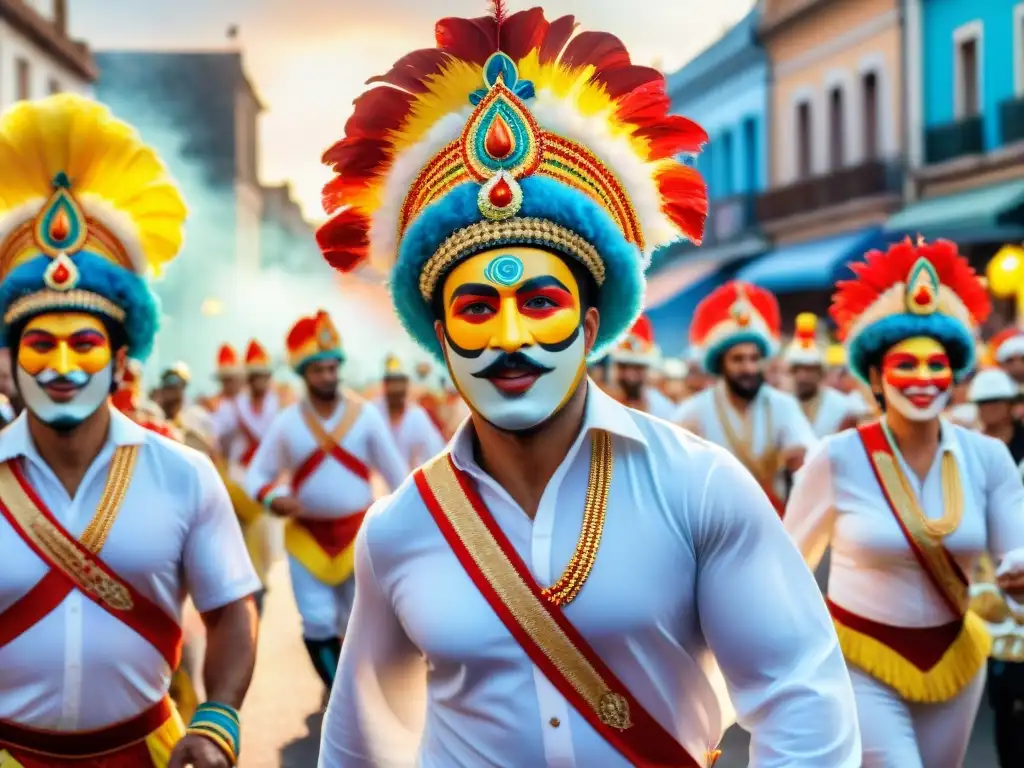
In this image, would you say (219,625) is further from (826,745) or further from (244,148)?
(244,148)

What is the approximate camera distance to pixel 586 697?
2896 millimetres

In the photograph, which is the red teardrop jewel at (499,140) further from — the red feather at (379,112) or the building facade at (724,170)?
the building facade at (724,170)

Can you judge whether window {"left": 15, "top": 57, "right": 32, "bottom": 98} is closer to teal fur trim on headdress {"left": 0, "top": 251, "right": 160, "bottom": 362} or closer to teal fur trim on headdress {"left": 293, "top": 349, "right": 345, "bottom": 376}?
teal fur trim on headdress {"left": 293, "top": 349, "right": 345, "bottom": 376}

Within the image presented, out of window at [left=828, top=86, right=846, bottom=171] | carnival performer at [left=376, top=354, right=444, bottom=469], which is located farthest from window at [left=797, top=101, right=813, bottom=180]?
carnival performer at [left=376, top=354, right=444, bottom=469]

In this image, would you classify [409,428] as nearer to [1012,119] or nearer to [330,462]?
[330,462]

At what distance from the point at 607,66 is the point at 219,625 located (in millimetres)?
2150

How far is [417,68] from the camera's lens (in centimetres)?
324

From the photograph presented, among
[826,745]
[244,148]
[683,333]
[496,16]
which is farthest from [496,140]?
[244,148]

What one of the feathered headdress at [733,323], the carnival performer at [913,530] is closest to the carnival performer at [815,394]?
the feathered headdress at [733,323]

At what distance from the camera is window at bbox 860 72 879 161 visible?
90.0 ft

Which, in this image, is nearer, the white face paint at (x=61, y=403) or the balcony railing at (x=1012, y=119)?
the white face paint at (x=61, y=403)

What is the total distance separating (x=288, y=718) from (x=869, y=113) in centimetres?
2154

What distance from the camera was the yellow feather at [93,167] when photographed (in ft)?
15.2

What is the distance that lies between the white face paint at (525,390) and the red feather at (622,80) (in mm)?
561
